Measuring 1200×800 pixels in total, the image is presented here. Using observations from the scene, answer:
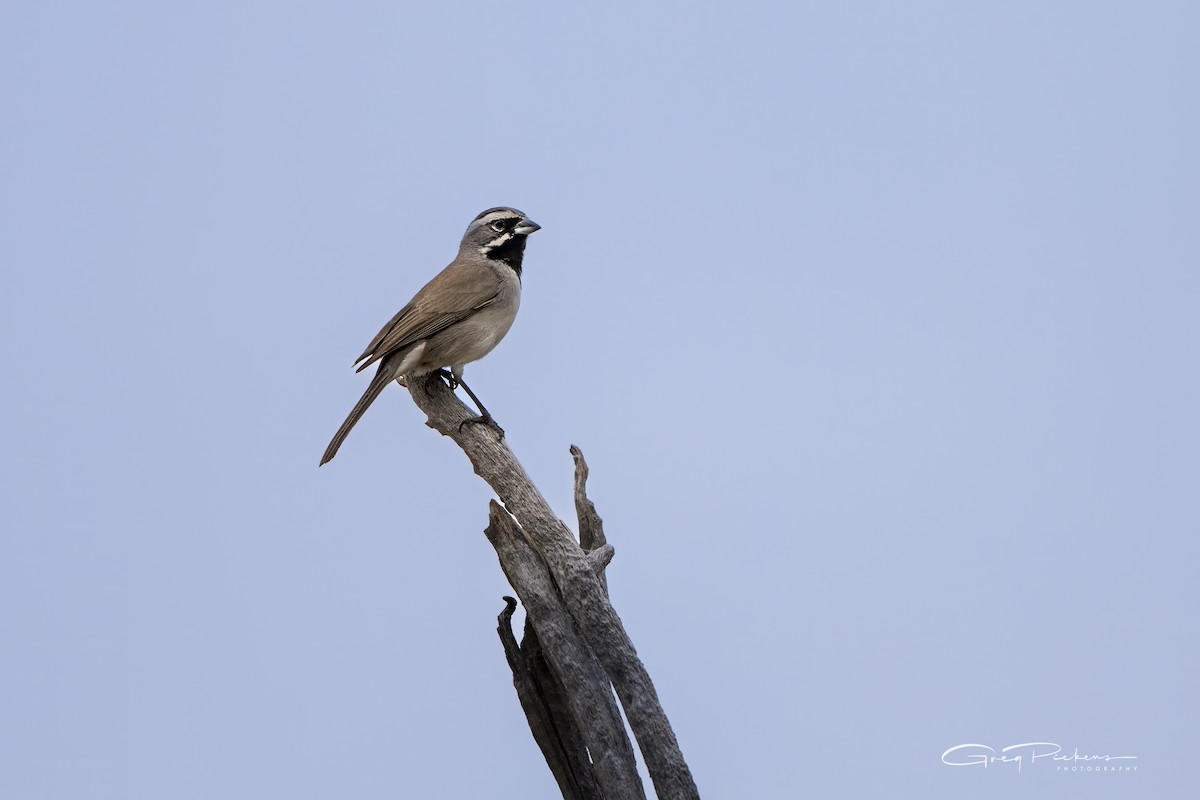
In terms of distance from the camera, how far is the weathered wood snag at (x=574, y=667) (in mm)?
8305

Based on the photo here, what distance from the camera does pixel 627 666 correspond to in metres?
8.38

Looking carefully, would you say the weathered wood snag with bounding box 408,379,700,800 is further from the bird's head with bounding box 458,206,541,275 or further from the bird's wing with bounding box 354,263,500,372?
the bird's head with bounding box 458,206,541,275

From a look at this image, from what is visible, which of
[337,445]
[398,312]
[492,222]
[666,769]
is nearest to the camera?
[666,769]

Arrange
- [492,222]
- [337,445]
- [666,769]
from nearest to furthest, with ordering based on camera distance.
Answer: [666,769]
[337,445]
[492,222]

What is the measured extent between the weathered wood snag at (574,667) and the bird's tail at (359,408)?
4.39 ft

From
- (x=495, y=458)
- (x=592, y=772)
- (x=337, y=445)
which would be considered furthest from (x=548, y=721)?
(x=337, y=445)

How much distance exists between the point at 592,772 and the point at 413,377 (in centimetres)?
357

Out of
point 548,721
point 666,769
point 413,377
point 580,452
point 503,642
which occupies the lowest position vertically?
point 666,769

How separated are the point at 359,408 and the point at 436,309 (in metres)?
1.05

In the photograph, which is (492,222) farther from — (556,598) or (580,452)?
(556,598)

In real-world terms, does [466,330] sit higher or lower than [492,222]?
lower

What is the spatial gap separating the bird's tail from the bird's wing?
17cm

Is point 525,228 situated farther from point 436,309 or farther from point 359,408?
point 359,408

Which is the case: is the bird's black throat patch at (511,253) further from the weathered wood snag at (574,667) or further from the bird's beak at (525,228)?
the weathered wood snag at (574,667)
